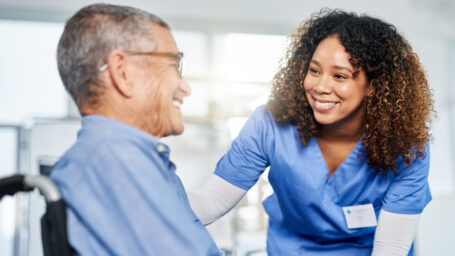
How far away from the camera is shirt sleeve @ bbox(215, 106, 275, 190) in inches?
46.5

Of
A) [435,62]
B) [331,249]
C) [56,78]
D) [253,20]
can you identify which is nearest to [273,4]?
[253,20]

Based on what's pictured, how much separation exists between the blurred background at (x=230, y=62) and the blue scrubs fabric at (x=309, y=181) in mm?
1675

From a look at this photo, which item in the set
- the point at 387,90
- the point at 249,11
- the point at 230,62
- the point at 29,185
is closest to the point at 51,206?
the point at 29,185

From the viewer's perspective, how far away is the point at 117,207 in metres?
0.61

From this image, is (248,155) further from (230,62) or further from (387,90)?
(230,62)

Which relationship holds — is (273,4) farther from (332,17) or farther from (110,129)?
(110,129)

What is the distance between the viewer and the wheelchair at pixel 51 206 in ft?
1.89

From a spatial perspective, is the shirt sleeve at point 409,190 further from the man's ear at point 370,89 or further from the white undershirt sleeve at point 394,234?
the man's ear at point 370,89

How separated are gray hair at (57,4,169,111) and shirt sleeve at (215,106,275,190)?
1.72 feet

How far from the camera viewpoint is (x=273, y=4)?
362 centimetres

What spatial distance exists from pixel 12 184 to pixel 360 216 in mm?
941

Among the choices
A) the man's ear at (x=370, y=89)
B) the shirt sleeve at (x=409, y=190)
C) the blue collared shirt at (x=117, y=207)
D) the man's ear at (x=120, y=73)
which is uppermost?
the man's ear at (x=120, y=73)

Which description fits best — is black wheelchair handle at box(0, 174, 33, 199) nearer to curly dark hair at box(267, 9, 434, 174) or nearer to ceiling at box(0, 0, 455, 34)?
curly dark hair at box(267, 9, 434, 174)

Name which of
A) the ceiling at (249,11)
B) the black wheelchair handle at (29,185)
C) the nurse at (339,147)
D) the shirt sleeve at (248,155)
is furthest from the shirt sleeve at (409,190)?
the ceiling at (249,11)
